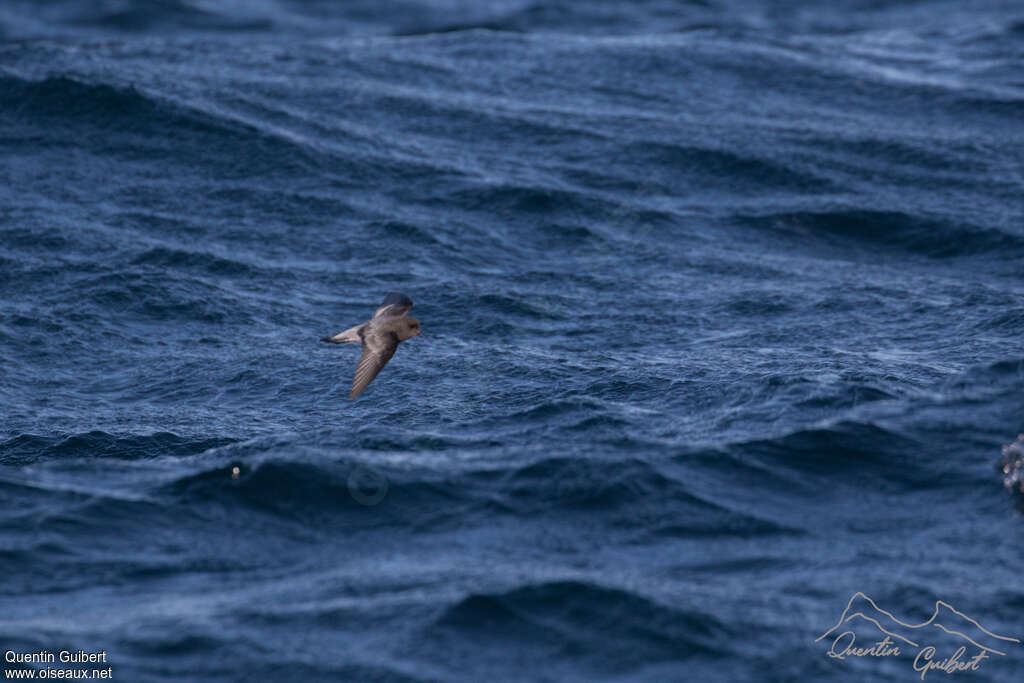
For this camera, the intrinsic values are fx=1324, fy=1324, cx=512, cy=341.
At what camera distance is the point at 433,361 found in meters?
14.7

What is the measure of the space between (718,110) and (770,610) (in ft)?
48.0

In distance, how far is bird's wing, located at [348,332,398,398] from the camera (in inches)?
423

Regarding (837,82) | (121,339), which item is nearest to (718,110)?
(837,82)

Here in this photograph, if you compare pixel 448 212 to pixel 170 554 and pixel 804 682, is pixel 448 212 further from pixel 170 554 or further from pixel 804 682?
pixel 804 682

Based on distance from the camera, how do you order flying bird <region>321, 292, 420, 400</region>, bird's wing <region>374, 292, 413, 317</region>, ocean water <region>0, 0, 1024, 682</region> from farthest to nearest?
1. bird's wing <region>374, 292, 413, 317</region>
2. flying bird <region>321, 292, 420, 400</region>
3. ocean water <region>0, 0, 1024, 682</region>

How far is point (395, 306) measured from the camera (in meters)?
11.9

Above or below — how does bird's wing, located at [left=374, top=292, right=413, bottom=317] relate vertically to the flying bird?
above

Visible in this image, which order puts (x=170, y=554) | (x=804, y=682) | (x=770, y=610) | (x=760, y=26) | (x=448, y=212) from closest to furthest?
(x=804, y=682) < (x=770, y=610) < (x=170, y=554) < (x=448, y=212) < (x=760, y=26)
